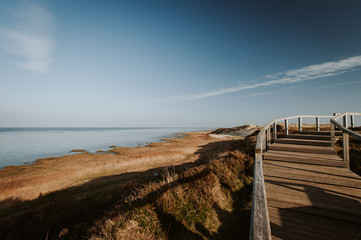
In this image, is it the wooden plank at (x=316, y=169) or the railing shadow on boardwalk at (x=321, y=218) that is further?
the wooden plank at (x=316, y=169)

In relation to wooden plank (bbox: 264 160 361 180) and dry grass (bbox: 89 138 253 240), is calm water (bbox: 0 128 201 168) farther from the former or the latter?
wooden plank (bbox: 264 160 361 180)

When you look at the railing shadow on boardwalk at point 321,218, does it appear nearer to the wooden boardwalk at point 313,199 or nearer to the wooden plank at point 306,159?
the wooden boardwalk at point 313,199

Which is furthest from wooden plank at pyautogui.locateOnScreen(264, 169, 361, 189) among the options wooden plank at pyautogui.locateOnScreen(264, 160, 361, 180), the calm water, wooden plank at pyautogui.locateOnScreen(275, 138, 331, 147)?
the calm water

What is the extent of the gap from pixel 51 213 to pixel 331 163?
13.3m

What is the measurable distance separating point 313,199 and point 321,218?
47 centimetres

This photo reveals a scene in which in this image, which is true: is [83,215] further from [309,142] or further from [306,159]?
[309,142]

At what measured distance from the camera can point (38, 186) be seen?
42.8ft

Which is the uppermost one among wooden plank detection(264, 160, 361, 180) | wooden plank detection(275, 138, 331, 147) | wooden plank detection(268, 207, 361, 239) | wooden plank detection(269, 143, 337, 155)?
wooden plank detection(275, 138, 331, 147)

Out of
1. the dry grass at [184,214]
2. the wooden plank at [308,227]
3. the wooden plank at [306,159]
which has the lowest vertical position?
the dry grass at [184,214]

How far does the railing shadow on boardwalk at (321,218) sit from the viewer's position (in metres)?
3.03

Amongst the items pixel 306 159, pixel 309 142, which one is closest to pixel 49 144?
pixel 306 159

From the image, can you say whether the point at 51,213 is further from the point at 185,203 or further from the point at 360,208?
the point at 360,208

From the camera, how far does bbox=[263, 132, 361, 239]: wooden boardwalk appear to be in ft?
10.1

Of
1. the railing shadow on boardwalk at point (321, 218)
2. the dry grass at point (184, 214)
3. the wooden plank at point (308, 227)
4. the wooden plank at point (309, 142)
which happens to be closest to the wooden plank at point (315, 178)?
the railing shadow on boardwalk at point (321, 218)
